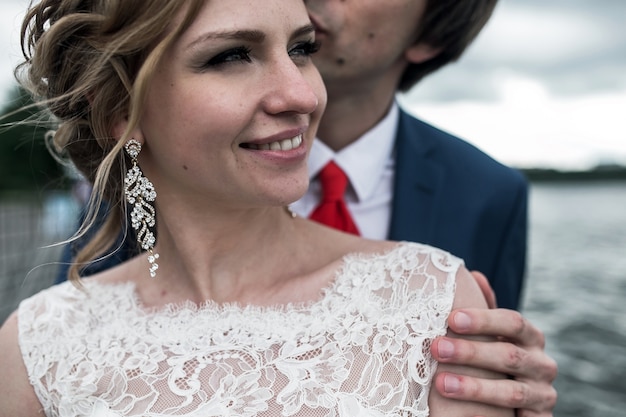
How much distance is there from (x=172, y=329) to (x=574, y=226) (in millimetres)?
33698

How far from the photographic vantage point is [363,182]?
11.4 feet

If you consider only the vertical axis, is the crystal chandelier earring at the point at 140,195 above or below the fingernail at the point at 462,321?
above

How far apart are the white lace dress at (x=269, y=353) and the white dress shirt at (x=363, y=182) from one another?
38.9 inches

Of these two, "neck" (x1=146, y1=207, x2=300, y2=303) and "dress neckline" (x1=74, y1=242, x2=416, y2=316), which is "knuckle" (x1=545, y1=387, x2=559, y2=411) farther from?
"neck" (x1=146, y1=207, x2=300, y2=303)

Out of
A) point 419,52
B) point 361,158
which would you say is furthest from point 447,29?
point 361,158

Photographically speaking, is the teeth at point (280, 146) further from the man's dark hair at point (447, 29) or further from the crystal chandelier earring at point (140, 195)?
the man's dark hair at point (447, 29)

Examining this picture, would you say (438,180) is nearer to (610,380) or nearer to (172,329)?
(172,329)

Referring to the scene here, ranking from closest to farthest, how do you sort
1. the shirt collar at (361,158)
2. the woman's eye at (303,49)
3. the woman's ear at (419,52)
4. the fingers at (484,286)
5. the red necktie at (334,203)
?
the woman's eye at (303,49) → the fingers at (484,286) → the red necktie at (334,203) → the shirt collar at (361,158) → the woman's ear at (419,52)

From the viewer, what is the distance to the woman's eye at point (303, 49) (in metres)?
2.36

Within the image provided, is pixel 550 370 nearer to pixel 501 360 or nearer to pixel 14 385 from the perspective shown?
pixel 501 360

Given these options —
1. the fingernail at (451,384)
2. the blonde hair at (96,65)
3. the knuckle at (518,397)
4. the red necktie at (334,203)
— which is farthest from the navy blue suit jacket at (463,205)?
the blonde hair at (96,65)

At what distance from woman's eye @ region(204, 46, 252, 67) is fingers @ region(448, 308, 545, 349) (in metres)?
0.97

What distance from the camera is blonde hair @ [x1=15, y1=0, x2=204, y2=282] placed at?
2104mm

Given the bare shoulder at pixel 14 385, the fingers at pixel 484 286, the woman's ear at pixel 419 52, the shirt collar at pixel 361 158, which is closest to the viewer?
the bare shoulder at pixel 14 385
